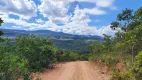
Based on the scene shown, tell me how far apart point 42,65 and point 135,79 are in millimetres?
18383

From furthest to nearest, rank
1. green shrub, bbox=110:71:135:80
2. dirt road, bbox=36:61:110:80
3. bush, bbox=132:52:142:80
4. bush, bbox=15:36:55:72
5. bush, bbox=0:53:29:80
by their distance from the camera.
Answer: bush, bbox=15:36:55:72
dirt road, bbox=36:61:110:80
green shrub, bbox=110:71:135:80
bush, bbox=132:52:142:80
bush, bbox=0:53:29:80

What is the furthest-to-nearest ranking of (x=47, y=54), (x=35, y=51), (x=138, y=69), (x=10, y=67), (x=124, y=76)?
(x=47, y=54) < (x=35, y=51) < (x=124, y=76) < (x=138, y=69) < (x=10, y=67)

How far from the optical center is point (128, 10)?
32688mm

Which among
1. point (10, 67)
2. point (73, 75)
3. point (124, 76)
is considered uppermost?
point (10, 67)

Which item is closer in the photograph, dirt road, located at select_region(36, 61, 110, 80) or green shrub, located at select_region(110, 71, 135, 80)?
green shrub, located at select_region(110, 71, 135, 80)

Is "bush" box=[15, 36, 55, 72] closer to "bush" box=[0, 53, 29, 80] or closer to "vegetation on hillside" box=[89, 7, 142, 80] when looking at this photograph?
"vegetation on hillside" box=[89, 7, 142, 80]

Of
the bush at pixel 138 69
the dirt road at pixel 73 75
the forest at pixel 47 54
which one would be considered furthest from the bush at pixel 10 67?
the dirt road at pixel 73 75

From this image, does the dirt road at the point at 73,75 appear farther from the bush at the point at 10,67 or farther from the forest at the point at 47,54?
the bush at the point at 10,67

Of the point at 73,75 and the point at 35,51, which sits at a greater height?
the point at 35,51

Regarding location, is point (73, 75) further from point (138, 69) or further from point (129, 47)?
point (138, 69)

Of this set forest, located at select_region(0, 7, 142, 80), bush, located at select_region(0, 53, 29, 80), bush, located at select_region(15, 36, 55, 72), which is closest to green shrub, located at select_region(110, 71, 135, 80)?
forest, located at select_region(0, 7, 142, 80)

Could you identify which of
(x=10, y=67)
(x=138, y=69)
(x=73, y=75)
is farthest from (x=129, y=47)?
(x=10, y=67)

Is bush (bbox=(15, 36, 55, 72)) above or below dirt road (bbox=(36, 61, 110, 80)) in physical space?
above

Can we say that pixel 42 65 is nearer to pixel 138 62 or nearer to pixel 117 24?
pixel 117 24
